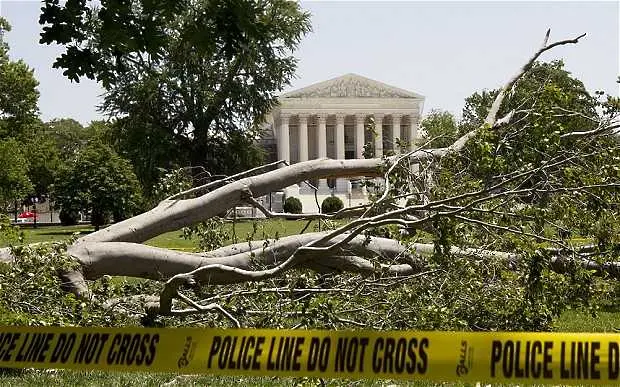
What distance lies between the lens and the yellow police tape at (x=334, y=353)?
3346 millimetres

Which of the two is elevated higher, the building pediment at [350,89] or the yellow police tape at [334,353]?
the building pediment at [350,89]

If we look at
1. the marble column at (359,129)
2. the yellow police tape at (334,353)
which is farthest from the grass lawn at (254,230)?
the marble column at (359,129)

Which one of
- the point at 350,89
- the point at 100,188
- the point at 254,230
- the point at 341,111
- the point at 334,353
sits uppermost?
the point at 350,89

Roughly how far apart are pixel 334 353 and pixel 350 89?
8105 centimetres

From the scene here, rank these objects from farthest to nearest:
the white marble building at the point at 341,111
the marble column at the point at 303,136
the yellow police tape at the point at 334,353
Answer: the marble column at the point at 303,136
the white marble building at the point at 341,111
the yellow police tape at the point at 334,353

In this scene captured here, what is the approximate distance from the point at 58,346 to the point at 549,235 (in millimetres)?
4465

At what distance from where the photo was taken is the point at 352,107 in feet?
274

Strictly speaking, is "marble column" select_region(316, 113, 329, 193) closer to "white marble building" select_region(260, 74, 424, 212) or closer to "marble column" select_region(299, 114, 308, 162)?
"white marble building" select_region(260, 74, 424, 212)

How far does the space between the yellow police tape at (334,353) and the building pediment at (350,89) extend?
79.9 m

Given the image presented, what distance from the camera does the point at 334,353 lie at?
3.58 metres

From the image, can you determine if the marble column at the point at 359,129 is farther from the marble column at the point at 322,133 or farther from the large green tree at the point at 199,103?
the large green tree at the point at 199,103

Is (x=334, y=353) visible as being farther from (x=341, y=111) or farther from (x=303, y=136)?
(x=303, y=136)

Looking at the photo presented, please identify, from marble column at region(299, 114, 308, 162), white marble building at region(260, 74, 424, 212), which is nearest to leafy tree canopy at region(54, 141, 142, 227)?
white marble building at region(260, 74, 424, 212)

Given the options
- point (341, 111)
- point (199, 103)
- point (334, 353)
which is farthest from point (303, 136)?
point (334, 353)
